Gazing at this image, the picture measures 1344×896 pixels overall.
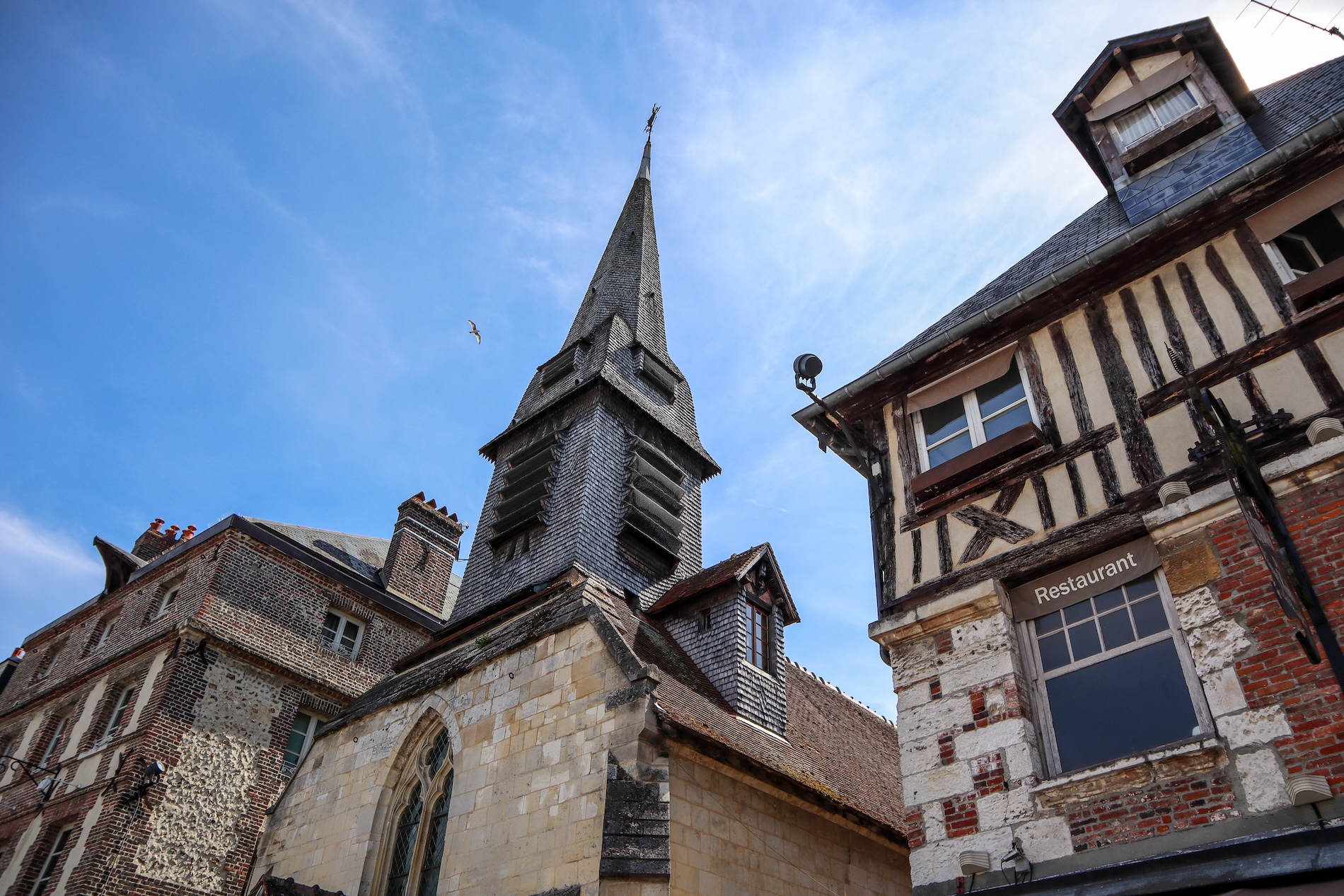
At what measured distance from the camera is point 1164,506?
646 centimetres

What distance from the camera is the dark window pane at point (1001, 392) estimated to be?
8.22 meters

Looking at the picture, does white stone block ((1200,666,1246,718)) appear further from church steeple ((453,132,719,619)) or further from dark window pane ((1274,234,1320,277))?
church steeple ((453,132,719,619))

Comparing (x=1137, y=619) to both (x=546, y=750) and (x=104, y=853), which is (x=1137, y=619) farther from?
(x=104, y=853)

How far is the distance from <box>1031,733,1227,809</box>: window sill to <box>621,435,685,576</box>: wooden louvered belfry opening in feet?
30.4

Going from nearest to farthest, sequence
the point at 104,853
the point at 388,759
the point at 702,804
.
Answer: the point at 702,804, the point at 388,759, the point at 104,853

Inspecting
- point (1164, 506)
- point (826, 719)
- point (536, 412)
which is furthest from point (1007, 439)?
point (536, 412)

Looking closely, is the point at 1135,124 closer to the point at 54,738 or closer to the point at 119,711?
the point at 119,711

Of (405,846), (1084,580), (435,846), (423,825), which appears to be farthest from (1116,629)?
(405,846)

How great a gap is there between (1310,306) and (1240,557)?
2.09 meters

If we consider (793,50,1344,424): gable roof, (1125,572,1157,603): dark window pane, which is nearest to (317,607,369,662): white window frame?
(793,50,1344,424): gable roof

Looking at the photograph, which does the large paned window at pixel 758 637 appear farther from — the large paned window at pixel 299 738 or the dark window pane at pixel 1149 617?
the large paned window at pixel 299 738

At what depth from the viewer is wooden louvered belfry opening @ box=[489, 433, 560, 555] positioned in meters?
15.1

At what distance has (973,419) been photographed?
8352 millimetres

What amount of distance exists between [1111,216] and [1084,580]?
15.5 feet
